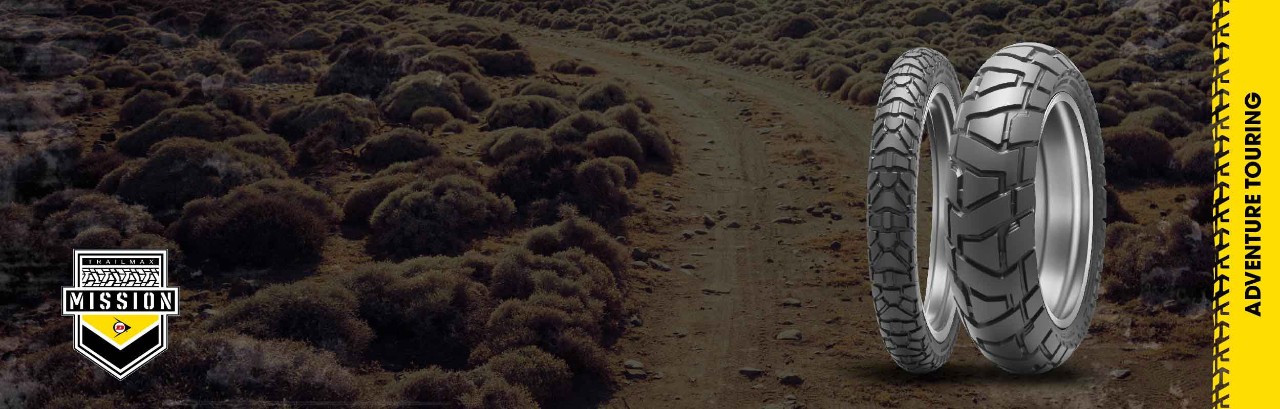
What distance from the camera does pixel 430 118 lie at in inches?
1020

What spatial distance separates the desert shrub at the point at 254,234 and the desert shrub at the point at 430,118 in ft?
32.6

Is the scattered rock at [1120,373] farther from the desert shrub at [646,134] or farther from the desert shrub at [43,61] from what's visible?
the desert shrub at [43,61]

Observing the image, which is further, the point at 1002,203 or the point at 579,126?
the point at 579,126

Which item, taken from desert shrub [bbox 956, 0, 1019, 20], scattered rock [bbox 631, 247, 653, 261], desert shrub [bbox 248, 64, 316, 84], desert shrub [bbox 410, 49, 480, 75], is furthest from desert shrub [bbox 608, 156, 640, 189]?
desert shrub [bbox 956, 0, 1019, 20]

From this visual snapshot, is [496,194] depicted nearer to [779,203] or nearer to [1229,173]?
[779,203]

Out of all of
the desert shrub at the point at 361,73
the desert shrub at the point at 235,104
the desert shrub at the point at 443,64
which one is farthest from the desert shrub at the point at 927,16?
the desert shrub at the point at 235,104

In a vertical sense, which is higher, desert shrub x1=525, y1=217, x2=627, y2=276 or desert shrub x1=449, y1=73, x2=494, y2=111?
desert shrub x1=525, y1=217, x2=627, y2=276

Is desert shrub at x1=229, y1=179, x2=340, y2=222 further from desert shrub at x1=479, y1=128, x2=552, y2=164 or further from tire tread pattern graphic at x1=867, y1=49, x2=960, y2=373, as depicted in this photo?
tire tread pattern graphic at x1=867, y1=49, x2=960, y2=373

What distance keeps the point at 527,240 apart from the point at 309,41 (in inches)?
1384

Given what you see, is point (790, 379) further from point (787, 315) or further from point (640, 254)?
point (640, 254)

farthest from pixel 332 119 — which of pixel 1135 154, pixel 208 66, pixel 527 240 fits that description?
pixel 1135 154

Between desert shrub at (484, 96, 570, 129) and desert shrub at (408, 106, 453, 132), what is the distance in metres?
1.25

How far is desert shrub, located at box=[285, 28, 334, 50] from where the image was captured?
4506 centimetres

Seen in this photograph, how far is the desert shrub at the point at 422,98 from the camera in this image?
89.2ft
